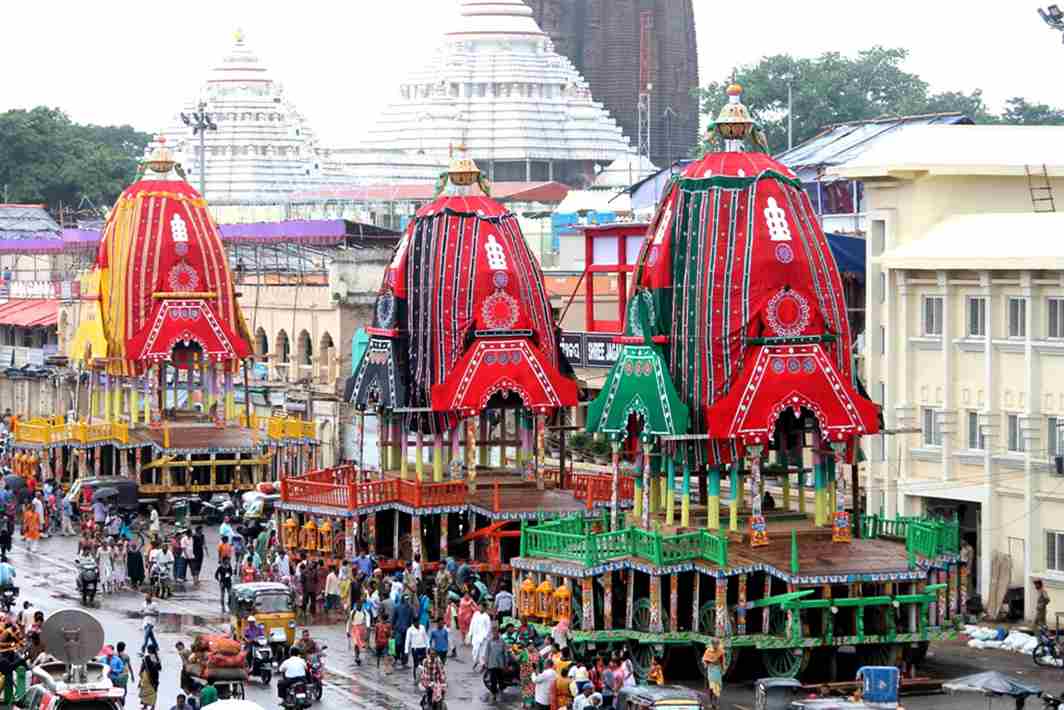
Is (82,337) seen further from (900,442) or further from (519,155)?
(519,155)

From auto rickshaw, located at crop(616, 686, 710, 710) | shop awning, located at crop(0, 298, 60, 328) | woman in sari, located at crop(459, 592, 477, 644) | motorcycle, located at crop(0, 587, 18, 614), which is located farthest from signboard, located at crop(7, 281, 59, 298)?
auto rickshaw, located at crop(616, 686, 710, 710)

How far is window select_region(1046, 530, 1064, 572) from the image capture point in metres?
46.2

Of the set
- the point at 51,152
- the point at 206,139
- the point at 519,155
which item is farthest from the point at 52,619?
the point at 51,152

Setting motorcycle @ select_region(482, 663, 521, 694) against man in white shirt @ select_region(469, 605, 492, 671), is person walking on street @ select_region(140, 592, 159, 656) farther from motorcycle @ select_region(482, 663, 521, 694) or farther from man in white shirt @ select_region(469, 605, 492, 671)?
motorcycle @ select_region(482, 663, 521, 694)

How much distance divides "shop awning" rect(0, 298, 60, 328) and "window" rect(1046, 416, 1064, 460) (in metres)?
54.0

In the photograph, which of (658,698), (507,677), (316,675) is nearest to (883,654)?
(507,677)

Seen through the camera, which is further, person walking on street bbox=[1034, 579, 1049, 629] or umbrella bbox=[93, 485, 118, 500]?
umbrella bbox=[93, 485, 118, 500]

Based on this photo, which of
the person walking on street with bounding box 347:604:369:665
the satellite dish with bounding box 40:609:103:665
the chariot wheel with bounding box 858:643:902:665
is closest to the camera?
the satellite dish with bounding box 40:609:103:665

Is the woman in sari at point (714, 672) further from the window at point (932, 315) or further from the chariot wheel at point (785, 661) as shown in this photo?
the window at point (932, 315)

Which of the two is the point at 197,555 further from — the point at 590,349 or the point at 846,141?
the point at 846,141

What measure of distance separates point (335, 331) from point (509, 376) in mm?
28224

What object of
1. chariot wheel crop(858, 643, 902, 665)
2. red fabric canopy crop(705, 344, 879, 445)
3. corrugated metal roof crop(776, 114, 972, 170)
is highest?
corrugated metal roof crop(776, 114, 972, 170)

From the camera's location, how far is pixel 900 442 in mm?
49406

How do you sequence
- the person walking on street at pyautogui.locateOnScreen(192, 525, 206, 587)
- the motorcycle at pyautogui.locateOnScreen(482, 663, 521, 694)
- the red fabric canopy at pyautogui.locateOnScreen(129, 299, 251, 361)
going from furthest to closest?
the red fabric canopy at pyautogui.locateOnScreen(129, 299, 251, 361)
the person walking on street at pyautogui.locateOnScreen(192, 525, 206, 587)
the motorcycle at pyautogui.locateOnScreen(482, 663, 521, 694)
